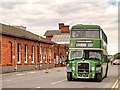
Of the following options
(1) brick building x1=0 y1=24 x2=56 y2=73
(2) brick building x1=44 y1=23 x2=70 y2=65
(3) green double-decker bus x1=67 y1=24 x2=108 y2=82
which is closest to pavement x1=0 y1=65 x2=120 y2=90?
(3) green double-decker bus x1=67 y1=24 x2=108 y2=82

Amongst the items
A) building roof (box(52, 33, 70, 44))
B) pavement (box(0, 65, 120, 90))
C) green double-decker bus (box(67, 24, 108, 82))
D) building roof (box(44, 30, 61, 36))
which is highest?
building roof (box(44, 30, 61, 36))

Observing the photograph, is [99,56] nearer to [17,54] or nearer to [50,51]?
[17,54]

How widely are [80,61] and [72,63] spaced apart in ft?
2.03

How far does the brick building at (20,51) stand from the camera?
4856 centimetres

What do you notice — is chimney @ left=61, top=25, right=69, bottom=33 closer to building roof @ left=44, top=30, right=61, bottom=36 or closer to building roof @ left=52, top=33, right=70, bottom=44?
building roof @ left=52, top=33, right=70, bottom=44

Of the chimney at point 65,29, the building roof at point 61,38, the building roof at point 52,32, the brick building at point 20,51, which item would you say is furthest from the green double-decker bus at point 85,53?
the building roof at point 52,32

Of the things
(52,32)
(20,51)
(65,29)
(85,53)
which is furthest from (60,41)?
(85,53)

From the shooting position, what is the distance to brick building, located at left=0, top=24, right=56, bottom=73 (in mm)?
48562

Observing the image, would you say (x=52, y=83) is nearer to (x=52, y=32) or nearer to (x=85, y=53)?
(x=85, y=53)

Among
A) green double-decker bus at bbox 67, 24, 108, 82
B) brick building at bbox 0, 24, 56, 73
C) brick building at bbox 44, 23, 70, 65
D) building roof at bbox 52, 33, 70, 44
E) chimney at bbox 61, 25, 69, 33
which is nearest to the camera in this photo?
green double-decker bus at bbox 67, 24, 108, 82

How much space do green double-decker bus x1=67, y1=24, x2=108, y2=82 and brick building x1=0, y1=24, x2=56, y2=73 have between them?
2036 cm

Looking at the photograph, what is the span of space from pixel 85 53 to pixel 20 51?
27.9 metres

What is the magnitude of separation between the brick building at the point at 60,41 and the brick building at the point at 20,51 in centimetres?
1029

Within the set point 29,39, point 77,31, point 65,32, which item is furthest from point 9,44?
point 65,32
